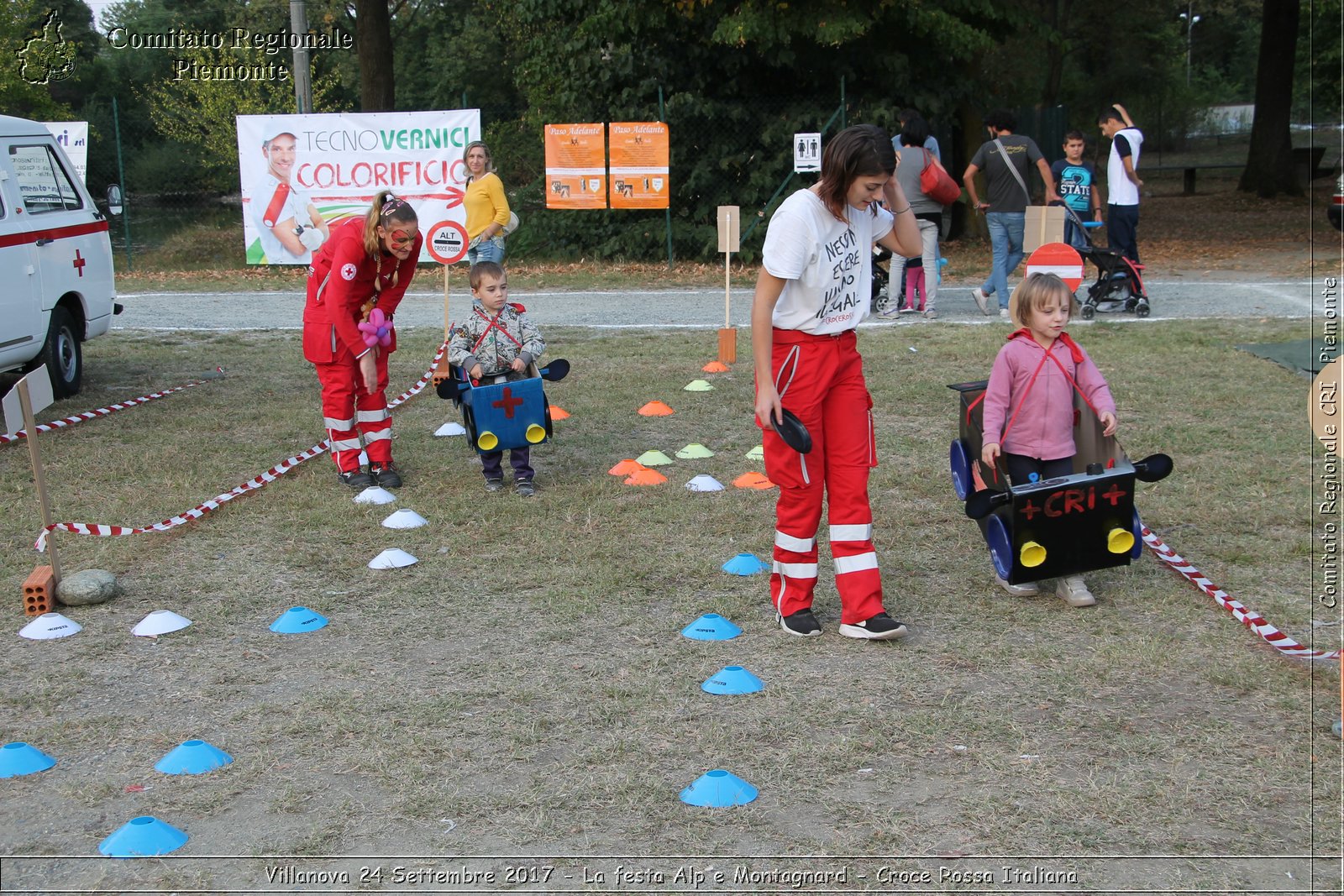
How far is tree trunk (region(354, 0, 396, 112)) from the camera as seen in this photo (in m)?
24.3

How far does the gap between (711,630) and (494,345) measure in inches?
110

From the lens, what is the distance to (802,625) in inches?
Result: 201

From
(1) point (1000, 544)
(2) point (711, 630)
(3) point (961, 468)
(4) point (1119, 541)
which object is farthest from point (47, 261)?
(4) point (1119, 541)

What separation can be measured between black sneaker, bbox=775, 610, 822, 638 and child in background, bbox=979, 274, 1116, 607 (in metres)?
0.96

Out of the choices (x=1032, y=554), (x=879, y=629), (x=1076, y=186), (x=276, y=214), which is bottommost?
(x=879, y=629)

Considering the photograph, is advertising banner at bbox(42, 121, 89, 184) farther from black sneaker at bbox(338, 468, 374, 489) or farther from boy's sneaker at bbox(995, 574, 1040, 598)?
boy's sneaker at bbox(995, 574, 1040, 598)

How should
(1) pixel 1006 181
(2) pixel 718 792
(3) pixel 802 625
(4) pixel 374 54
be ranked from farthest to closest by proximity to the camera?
(4) pixel 374 54, (1) pixel 1006 181, (3) pixel 802 625, (2) pixel 718 792

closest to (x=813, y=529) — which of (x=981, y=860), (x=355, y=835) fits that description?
(x=981, y=860)

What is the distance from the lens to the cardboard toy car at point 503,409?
7000mm

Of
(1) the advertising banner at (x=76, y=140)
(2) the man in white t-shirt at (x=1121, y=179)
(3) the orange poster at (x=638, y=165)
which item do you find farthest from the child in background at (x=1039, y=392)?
(1) the advertising banner at (x=76, y=140)

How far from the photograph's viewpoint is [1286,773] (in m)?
3.83

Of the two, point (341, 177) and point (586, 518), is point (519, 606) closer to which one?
point (586, 518)

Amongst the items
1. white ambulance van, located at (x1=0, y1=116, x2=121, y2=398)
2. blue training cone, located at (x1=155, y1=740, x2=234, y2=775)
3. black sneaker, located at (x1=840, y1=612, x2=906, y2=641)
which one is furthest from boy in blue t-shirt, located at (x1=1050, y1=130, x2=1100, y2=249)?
blue training cone, located at (x1=155, y1=740, x2=234, y2=775)

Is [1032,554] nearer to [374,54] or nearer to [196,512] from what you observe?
[196,512]
